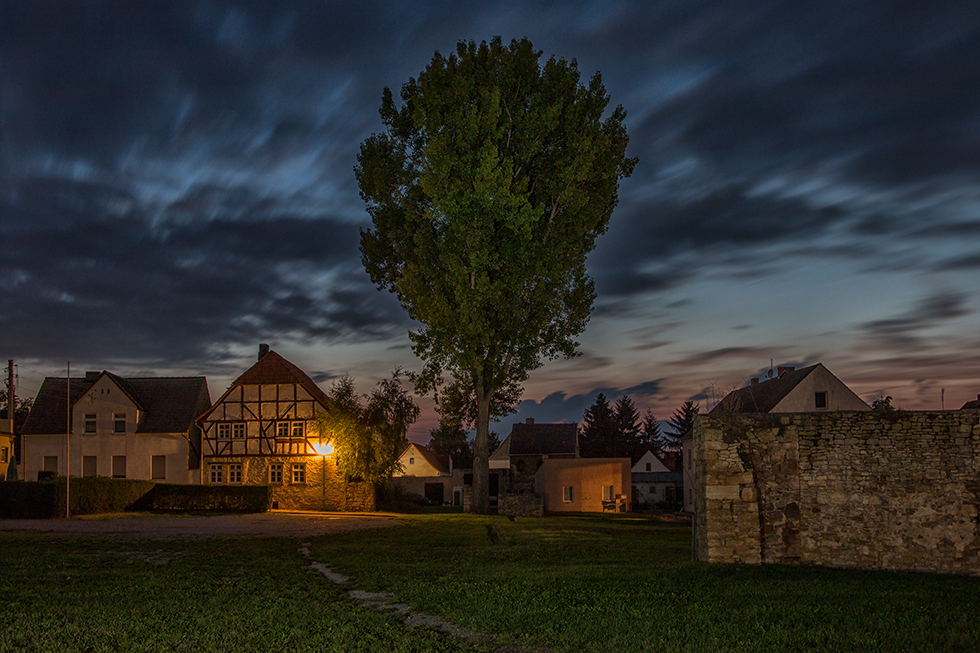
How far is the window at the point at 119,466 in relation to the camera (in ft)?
125

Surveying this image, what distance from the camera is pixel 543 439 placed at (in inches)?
1998

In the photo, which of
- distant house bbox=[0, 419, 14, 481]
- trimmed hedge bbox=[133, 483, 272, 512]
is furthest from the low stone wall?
distant house bbox=[0, 419, 14, 481]

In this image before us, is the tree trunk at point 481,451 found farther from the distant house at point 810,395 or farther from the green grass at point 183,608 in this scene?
the green grass at point 183,608

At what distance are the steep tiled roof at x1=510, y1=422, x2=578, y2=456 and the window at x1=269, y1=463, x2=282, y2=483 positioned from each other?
17.3 meters

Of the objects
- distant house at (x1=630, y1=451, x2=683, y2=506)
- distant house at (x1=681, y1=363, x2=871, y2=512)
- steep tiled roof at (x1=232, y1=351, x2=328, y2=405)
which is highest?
steep tiled roof at (x1=232, y1=351, x2=328, y2=405)

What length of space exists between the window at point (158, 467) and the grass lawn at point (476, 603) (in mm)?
24592

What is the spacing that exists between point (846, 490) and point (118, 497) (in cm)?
2727

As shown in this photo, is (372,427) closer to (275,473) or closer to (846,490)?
(275,473)

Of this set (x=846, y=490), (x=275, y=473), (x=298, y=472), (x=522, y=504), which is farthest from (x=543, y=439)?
(x=846, y=490)

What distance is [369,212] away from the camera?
93.5ft

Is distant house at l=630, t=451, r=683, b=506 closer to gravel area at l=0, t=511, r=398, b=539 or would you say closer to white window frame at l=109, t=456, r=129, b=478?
gravel area at l=0, t=511, r=398, b=539

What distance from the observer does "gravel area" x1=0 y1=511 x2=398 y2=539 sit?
19.7 m

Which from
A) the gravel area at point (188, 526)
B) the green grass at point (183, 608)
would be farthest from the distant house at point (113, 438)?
the green grass at point (183, 608)

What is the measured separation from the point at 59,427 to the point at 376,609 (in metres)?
36.2
